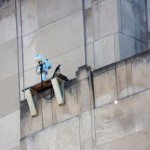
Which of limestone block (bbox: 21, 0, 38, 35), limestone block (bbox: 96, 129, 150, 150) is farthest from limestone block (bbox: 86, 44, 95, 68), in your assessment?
limestone block (bbox: 96, 129, 150, 150)

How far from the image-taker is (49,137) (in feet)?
133

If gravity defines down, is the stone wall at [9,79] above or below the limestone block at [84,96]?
above

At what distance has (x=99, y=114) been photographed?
39.6 metres

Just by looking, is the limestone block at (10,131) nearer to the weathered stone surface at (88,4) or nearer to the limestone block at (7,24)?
the limestone block at (7,24)

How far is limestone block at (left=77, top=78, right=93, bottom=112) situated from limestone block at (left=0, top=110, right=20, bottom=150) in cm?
412

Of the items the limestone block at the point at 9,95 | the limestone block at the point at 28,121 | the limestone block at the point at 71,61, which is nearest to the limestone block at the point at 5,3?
the limestone block at the point at 9,95

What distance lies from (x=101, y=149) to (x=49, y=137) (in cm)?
216

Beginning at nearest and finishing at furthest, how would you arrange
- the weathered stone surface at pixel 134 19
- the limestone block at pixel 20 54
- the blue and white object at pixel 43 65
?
1. the blue and white object at pixel 43 65
2. the weathered stone surface at pixel 134 19
3. the limestone block at pixel 20 54

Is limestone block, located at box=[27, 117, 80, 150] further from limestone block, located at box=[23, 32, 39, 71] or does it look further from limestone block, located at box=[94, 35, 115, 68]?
limestone block, located at box=[23, 32, 39, 71]

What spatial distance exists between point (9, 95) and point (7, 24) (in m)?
2.61

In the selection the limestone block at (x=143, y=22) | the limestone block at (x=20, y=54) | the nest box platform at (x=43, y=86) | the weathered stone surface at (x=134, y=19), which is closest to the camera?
the nest box platform at (x=43, y=86)

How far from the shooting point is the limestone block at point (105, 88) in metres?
39.6

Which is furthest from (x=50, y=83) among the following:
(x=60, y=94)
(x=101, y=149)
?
(x=101, y=149)

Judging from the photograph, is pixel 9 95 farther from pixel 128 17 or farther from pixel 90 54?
pixel 128 17
